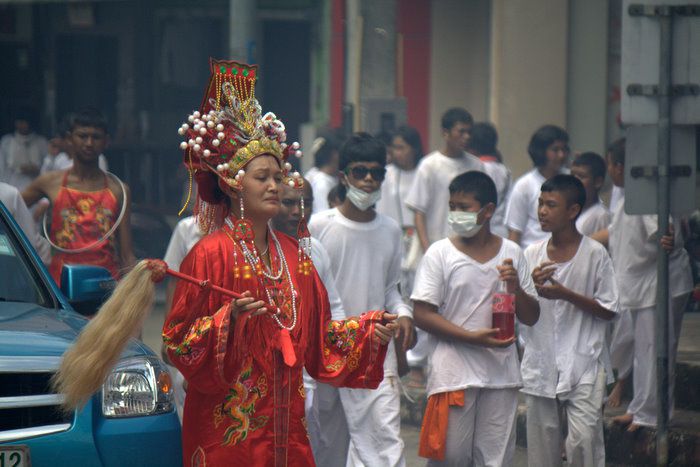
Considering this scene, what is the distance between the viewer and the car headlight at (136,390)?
5.16 m

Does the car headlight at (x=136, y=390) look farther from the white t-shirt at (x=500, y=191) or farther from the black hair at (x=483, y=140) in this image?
the black hair at (x=483, y=140)


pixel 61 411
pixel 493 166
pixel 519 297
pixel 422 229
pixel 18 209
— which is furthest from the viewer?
pixel 493 166

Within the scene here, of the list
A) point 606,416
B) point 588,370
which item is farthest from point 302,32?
point 588,370

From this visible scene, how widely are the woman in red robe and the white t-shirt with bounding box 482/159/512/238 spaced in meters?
5.75

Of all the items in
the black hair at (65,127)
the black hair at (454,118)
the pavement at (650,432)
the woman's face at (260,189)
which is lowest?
the pavement at (650,432)

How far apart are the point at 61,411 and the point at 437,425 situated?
2.42m

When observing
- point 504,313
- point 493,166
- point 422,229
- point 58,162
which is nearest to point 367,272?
point 504,313

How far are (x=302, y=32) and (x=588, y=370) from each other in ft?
42.0

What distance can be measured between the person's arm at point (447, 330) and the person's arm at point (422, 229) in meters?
3.47

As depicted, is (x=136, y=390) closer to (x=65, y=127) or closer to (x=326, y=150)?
(x=65, y=127)

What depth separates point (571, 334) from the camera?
7371mm

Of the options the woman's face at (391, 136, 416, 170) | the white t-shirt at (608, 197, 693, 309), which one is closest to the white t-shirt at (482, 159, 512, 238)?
the woman's face at (391, 136, 416, 170)

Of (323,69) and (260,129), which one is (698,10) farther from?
(323,69)

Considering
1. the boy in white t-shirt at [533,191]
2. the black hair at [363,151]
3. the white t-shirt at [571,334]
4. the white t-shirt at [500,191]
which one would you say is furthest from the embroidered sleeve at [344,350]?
the white t-shirt at [500,191]
